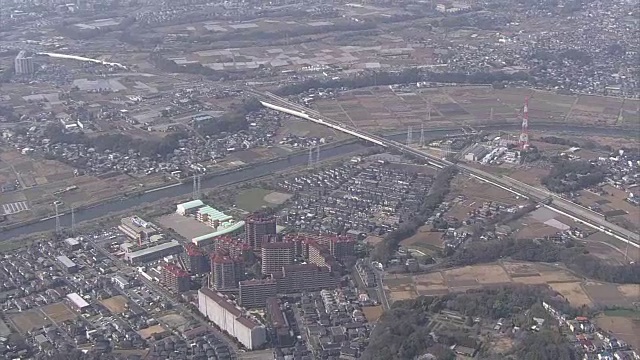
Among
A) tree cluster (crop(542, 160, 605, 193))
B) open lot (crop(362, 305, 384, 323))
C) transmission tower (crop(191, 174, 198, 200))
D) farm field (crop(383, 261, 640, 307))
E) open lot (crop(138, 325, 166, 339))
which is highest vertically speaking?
tree cluster (crop(542, 160, 605, 193))

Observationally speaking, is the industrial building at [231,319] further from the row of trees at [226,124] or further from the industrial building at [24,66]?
the industrial building at [24,66]

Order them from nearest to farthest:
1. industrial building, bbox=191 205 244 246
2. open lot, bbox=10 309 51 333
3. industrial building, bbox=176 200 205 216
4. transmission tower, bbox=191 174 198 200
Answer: open lot, bbox=10 309 51 333 < industrial building, bbox=191 205 244 246 < industrial building, bbox=176 200 205 216 < transmission tower, bbox=191 174 198 200

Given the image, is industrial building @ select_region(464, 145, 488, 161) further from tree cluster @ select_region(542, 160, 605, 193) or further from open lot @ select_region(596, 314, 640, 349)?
open lot @ select_region(596, 314, 640, 349)

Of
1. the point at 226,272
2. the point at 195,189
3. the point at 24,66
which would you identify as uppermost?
the point at 226,272

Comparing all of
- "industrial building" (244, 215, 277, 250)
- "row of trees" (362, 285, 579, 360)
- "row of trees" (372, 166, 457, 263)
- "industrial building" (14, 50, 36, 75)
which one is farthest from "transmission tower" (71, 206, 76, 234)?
"industrial building" (14, 50, 36, 75)

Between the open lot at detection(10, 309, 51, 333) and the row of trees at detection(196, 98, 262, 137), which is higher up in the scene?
the row of trees at detection(196, 98, 262, 137)

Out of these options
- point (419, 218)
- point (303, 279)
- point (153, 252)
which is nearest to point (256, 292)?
point (303, 279)

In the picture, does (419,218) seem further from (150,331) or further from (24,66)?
(24,66)
